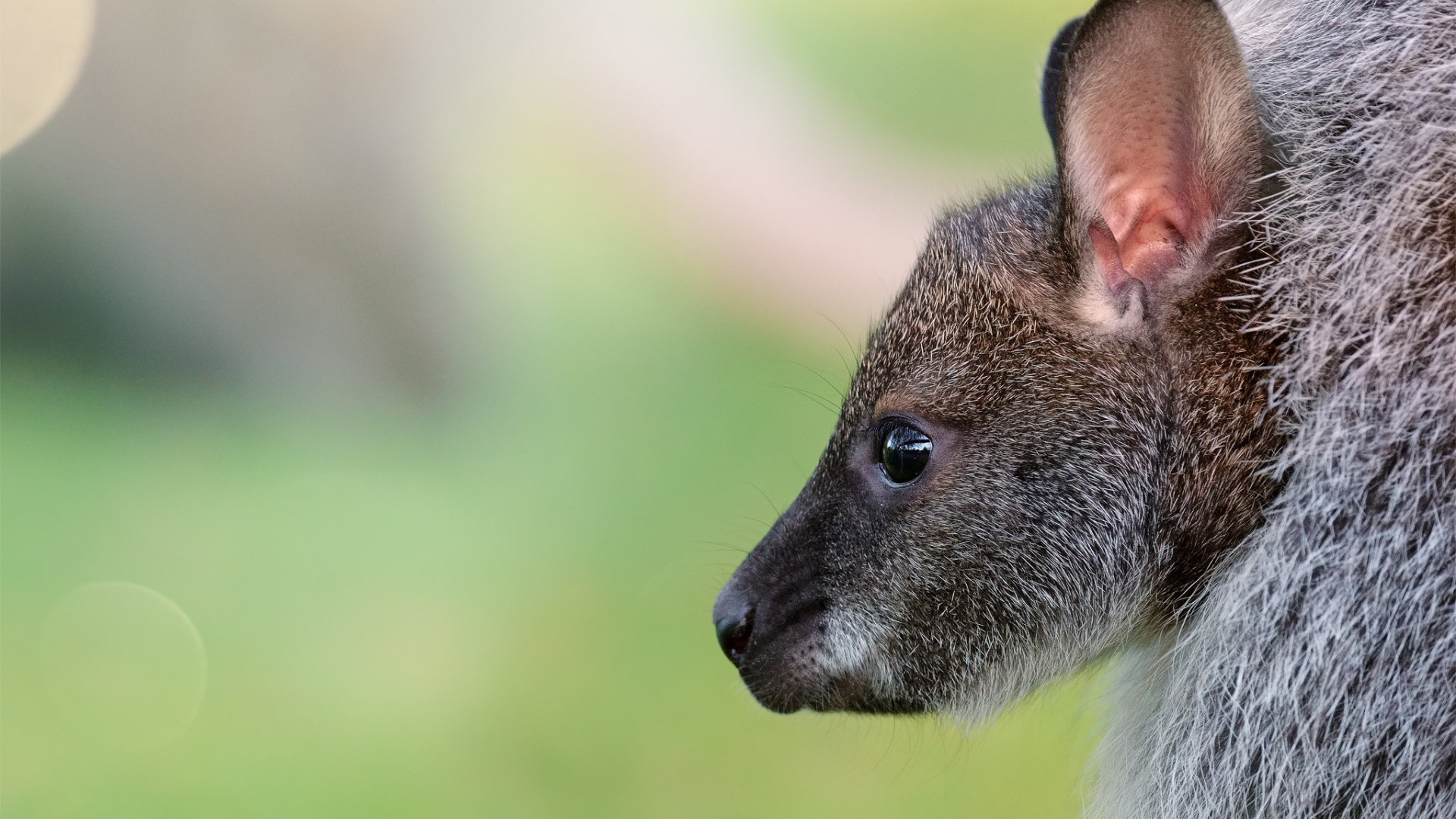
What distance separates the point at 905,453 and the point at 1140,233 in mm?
378

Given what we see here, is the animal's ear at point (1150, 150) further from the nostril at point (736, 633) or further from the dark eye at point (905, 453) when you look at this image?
the nostril at point (736, 633)

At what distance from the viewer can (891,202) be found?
12.4 feet

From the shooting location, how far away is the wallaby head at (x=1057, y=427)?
128 centimetres

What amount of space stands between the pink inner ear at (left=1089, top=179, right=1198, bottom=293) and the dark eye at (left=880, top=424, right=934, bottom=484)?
291 millimetres

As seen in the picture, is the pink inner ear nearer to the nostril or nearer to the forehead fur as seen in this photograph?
the forehead fur

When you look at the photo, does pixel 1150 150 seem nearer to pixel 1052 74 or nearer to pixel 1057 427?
pixel 1057 427

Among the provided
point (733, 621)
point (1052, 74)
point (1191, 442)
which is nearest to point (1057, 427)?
point (1191, 442)

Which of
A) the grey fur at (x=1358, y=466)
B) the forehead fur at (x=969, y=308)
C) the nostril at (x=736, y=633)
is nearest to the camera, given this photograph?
the grey fur at (x=1358, y=466)

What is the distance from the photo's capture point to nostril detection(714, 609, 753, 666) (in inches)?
62.1

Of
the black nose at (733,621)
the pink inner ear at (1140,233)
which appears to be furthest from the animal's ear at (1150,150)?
the black nose at (733,621)

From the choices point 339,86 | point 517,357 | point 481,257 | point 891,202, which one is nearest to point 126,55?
point 339,86

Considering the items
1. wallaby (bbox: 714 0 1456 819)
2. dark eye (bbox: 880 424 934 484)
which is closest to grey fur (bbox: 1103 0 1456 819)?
wallaby (bbox: 714 0 1456 819)

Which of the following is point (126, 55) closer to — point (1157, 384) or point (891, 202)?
point (891, 202)

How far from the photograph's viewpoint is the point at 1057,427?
1.38 meters
